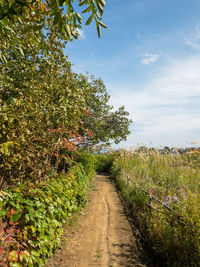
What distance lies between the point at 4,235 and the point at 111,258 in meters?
2.42

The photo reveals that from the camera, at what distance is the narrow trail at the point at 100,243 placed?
369cm

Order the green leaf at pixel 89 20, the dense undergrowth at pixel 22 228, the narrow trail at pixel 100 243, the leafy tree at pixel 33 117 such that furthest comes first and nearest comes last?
the narrow trail at pixel 100 243, the leafy tree at pixel 33 117, the dense undergrowth at pixel 22 228, the green leaf at pixel 89 20

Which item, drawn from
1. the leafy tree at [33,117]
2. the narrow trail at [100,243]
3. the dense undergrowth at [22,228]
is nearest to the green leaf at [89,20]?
the leafy tree at [33,117]

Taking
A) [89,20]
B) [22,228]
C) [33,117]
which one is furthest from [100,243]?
[89,20]

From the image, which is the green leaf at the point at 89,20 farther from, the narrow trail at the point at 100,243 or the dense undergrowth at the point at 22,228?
the narrow trail at the point at 100,243

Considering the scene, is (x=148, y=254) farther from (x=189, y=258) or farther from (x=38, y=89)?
(x=38, y=89)

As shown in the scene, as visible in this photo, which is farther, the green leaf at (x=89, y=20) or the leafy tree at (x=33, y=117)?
the leafy tree at (x=33, y=117)

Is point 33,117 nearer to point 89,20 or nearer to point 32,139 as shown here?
point 32,139

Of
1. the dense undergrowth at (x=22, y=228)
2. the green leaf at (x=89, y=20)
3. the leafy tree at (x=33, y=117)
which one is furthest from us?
the leafy tree at (x=33, y=117)

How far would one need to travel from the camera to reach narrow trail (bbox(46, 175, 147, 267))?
145 inches

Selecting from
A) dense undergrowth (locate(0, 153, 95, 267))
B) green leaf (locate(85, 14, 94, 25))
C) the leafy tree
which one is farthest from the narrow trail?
green leaf (locate(85, 14, 94, 25))

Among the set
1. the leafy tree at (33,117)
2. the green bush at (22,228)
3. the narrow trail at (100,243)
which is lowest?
the narrow trail at (100,243)

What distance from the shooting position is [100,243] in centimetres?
441

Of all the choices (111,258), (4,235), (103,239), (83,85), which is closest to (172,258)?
(111,258)
